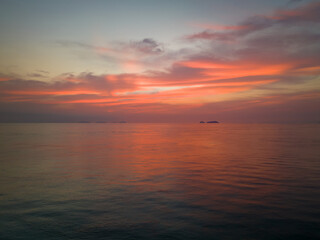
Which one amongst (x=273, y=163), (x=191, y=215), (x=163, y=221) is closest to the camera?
(x=163, y=221)

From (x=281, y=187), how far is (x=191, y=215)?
970 centimetres

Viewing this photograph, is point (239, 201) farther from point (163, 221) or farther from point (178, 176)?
point (178, 176)

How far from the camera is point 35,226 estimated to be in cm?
1186

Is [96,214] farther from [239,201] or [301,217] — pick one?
[301,217]

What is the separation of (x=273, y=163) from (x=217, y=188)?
15497 mm

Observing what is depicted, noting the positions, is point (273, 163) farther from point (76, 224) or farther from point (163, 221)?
point (76, 224)

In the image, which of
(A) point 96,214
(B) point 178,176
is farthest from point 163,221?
(B) point 178,176

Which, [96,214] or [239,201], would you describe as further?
[239,201]

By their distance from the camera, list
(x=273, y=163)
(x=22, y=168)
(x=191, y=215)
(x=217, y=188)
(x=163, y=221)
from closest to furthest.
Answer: (x=163, y=221) → (x=191, y=215) → (x=217, y=188) → (x=22, y=168) → (x=273, y=163)

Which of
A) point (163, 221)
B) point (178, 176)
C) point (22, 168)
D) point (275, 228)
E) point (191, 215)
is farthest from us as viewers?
point (22, 168)

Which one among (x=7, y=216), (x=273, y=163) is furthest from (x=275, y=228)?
(x=273, y=163)

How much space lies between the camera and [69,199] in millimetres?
16219

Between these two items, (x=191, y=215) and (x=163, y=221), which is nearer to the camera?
(x=163, y=221)

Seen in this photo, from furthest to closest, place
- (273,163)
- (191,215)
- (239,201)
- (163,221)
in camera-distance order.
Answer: (273,163)
(239,201)
(191,215)
(163,221)
